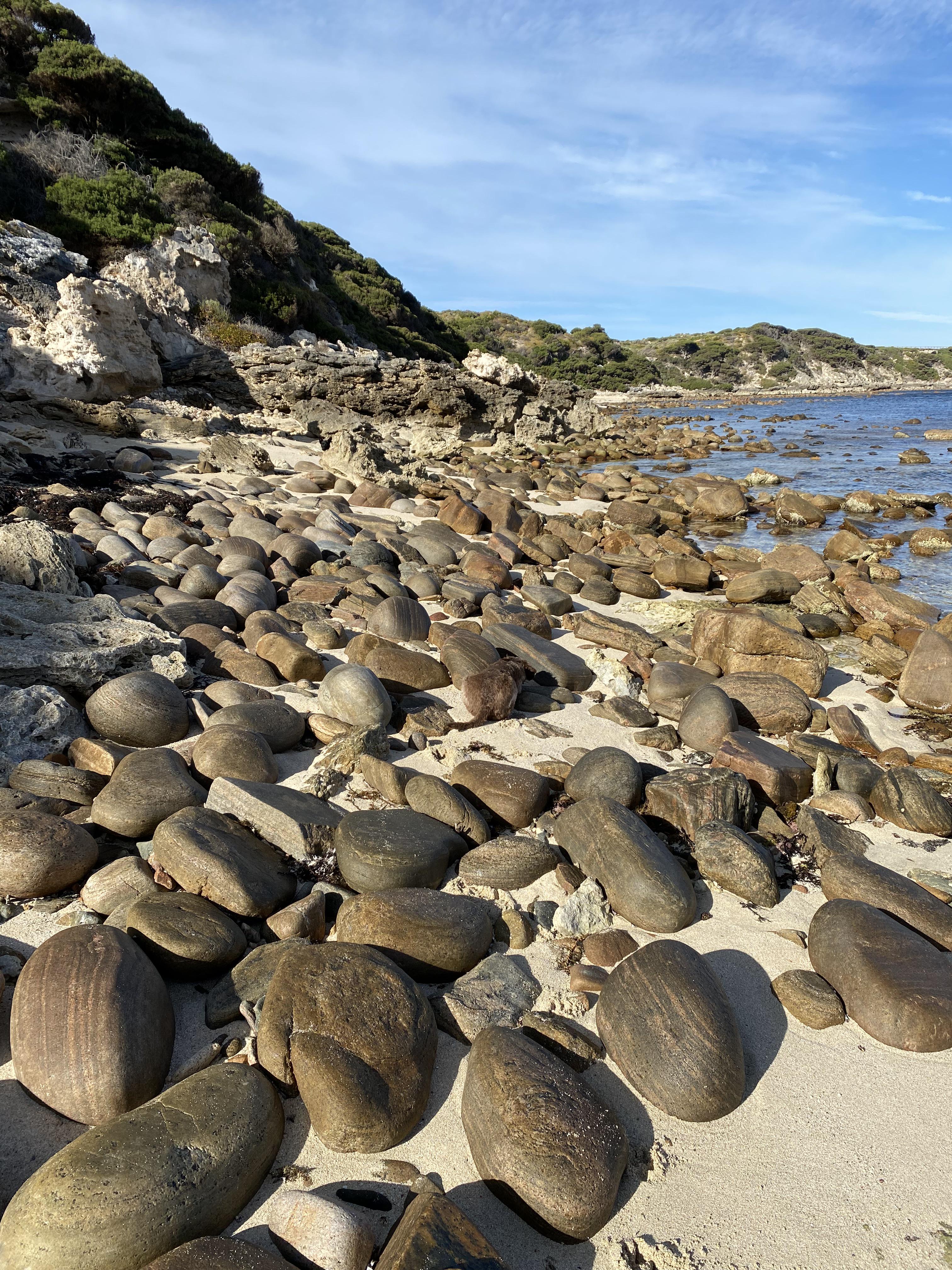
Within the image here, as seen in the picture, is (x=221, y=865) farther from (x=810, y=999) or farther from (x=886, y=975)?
(x=886, y=975)

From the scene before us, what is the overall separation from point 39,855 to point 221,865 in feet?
2.26

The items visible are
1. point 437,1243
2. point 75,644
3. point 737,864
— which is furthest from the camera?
point 75,644

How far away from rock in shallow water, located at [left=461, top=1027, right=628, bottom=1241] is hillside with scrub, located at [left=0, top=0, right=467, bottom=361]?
57.3 ft

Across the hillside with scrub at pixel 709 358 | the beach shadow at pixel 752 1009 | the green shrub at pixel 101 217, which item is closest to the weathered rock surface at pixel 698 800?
the beach shadow at pixel 752 1009

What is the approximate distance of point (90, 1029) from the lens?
2021 mm

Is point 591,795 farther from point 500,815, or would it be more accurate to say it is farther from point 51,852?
point 51,852

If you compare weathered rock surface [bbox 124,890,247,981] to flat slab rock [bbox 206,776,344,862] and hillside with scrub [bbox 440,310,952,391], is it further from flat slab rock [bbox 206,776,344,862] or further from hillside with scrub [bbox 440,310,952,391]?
hillside with scrub [bbox 440,310,952,391]

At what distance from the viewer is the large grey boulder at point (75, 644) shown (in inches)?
154

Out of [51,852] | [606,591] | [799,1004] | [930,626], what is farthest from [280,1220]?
[930,626]

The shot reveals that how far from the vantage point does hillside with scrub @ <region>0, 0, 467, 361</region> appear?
17047 mm

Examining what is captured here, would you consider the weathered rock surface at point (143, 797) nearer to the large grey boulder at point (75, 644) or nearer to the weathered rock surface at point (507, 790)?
the large grey boulder at point (75, 644)

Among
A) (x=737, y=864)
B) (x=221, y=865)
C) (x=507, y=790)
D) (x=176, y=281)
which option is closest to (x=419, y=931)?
(x=221, y=865)

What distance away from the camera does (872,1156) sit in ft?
7.02

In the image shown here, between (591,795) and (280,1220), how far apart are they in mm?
1997
